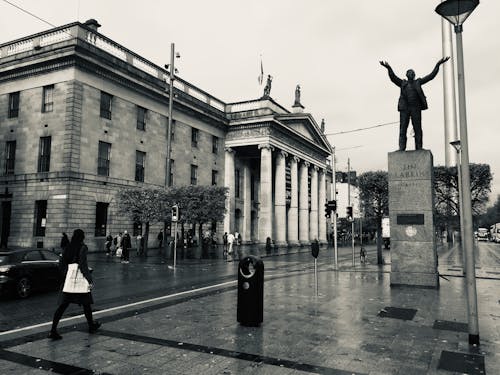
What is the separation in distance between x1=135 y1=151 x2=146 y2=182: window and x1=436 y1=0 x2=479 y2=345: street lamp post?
1187 inches

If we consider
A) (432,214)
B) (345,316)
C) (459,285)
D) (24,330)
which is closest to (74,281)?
(24,330)

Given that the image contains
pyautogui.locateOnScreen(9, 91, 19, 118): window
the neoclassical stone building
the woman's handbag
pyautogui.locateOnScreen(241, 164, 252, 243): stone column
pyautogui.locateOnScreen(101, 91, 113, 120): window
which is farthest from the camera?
pyautogui.locateOnScreen(241, 164, 252, 243): stone column

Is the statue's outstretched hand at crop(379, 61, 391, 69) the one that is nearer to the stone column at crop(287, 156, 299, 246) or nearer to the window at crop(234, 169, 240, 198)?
the window at crop(234, 169, 240, 198)

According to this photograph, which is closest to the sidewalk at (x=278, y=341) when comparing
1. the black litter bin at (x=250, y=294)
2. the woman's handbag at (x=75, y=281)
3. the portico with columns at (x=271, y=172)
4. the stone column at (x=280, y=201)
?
the black litter bin at (x=250, y=294)

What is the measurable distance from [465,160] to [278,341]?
4144mm

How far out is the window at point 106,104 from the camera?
3056 cm

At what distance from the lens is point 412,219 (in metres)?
12.6

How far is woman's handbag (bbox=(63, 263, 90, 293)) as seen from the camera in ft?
22.0

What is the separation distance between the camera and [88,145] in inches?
1136

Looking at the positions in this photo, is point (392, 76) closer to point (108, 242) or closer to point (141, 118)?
point (108, 242)

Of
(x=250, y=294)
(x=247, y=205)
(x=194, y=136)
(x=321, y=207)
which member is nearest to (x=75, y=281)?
(x=250, y=294)

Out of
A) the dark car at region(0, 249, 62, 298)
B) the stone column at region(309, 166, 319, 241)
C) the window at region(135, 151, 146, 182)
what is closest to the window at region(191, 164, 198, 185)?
the window at region(135, 151, 146, 182)

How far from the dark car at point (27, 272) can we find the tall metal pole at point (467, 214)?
31.5ft

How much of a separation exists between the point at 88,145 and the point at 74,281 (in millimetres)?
24220
